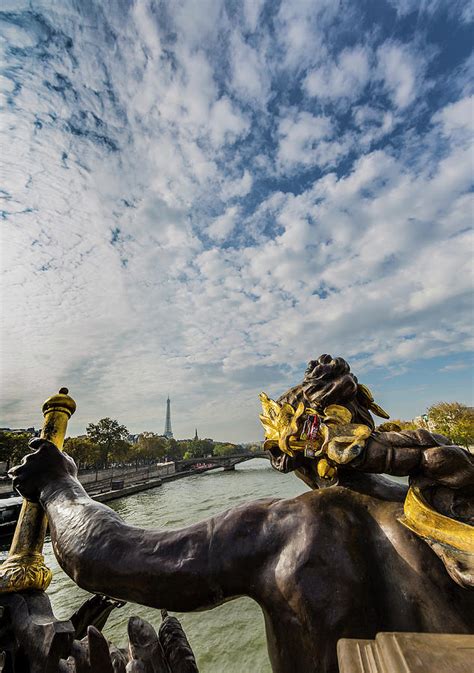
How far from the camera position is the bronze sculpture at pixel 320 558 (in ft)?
4.74

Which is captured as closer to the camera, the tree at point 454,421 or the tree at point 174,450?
the tree at point 454,421

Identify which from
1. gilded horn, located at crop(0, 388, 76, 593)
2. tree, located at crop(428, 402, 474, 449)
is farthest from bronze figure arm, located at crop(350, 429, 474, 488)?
tree, located at crop(428, 402, 474, 449)

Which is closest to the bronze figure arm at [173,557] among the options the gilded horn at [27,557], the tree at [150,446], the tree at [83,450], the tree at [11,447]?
the gilded horn at [27,557]

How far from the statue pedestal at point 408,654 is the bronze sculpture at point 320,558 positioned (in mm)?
462

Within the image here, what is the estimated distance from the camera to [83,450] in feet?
174

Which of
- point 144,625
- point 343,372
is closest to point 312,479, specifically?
point 343,372

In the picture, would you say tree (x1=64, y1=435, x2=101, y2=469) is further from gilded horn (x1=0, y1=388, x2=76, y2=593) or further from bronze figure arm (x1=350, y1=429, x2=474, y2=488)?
bronze figure arm (x1=350, y1=429, x2=474, y2=488)

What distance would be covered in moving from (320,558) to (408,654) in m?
0.64

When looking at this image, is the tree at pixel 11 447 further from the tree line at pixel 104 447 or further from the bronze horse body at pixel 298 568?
the bronze horse body at pixel 298 568

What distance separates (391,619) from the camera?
4.85 feet

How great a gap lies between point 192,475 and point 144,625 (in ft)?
244

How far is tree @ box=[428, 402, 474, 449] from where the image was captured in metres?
39.8

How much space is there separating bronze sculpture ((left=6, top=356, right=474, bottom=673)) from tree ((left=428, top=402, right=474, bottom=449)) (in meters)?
44.5

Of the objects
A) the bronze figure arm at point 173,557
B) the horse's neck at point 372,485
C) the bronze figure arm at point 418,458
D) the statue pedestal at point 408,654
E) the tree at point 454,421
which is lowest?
the statue pedestal at point 408,654
